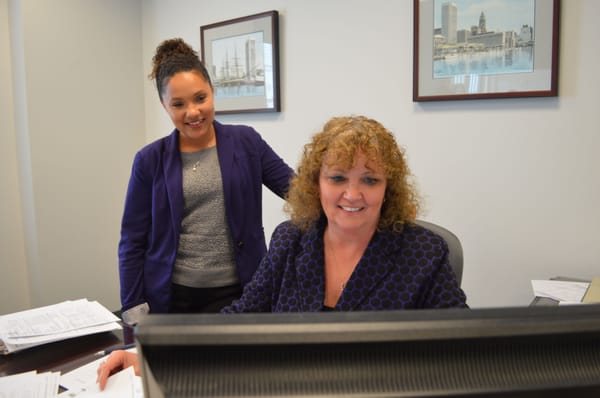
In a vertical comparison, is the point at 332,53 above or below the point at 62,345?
above

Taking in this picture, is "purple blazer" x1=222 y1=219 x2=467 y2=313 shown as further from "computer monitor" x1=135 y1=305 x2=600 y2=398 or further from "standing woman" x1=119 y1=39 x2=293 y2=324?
"computer monitor" x1=135 y1=305 x2=600 y2=398

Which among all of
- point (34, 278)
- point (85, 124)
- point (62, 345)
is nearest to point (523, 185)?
point (62, 345)

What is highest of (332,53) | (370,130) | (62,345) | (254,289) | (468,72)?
(332,53)

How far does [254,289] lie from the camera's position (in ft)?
4.37

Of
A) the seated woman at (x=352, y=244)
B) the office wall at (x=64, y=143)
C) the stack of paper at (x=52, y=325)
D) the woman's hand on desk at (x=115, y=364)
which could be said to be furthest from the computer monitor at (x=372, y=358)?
the office wall at (x=64, y=143)

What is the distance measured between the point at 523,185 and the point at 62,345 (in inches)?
70.0

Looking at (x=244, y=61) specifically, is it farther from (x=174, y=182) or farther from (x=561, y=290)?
(x=561, y=290)

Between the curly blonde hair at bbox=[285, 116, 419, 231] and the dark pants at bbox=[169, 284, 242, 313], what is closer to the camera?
the curly blonde hair at bbox=[285, 116, 419, 231]

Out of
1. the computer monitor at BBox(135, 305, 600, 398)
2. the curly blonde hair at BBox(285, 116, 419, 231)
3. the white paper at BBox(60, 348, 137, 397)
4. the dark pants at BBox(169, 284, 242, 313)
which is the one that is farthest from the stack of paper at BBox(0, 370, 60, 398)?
the computer monitor at BBox(135, 305, 600, 398)

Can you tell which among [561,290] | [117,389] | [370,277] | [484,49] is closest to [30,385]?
[117,389]

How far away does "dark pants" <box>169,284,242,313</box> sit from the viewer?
172 cm

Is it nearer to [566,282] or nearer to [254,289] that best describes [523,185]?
[566,282]

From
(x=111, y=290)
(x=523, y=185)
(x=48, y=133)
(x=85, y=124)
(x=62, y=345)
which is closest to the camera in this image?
(x=62, y=345)

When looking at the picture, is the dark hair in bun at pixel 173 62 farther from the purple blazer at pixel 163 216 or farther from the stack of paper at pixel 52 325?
the stack of paper at pixel 52 325
